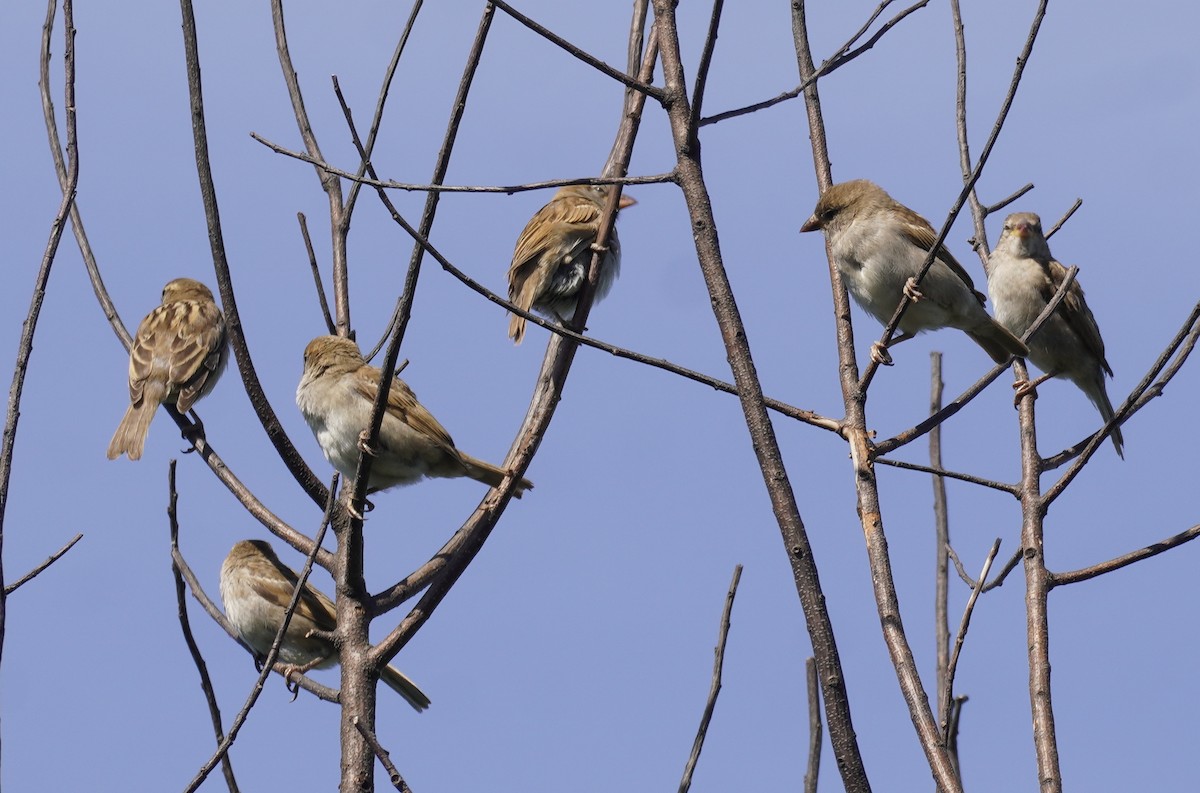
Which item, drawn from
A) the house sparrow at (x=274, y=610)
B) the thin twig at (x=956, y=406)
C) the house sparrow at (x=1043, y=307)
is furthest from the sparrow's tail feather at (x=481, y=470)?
the house sparrow at (x=1043, y=307)

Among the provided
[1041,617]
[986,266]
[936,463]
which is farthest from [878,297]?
[1041,617]

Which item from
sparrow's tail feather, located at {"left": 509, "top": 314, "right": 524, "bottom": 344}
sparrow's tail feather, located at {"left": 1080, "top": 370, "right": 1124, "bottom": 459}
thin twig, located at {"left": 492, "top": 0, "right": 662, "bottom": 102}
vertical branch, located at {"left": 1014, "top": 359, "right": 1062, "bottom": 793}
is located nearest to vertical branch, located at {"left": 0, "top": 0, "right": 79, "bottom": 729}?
thin twig, located at {"left": 492, "top": 0, "right": 662, "bottom": 102}

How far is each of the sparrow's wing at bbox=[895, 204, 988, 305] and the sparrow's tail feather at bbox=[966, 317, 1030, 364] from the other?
0.61ft

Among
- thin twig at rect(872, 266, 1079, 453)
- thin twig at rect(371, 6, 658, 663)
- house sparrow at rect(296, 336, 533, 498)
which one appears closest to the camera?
thin twig at rect(872, 266, 1079, 453)

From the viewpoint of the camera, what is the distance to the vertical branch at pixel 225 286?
144 inches

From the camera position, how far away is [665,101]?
298 centimetres

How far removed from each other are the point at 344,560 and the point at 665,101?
7.22 feet

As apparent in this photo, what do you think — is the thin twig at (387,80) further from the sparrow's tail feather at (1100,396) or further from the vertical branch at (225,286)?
the sparrow's tail feather at (1100,396)

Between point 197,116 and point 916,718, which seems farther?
point 197,116

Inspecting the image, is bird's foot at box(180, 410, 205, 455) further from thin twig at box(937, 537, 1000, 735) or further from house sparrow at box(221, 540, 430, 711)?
thin twig at box(937, 537, 1000, 735)

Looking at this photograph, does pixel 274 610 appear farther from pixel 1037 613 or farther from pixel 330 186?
pixel 1037 613

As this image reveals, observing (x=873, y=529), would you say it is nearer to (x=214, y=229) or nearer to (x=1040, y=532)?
(x=1040, y=532)

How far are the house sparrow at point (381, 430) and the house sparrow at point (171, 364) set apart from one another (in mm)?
2017

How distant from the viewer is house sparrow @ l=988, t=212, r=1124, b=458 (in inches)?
358
